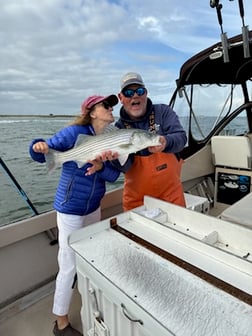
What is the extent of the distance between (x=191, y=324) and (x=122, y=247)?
0.49m

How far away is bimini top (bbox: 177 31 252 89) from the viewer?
10.7 ft

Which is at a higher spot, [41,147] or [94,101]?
[94,101]

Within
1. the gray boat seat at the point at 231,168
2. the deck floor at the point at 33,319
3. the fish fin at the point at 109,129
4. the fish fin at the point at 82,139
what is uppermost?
the fish fin at the point at 109,129

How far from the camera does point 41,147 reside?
1529mm

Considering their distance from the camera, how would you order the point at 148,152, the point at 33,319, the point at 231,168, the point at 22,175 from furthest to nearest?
the point at 231,168, the point at 22,175, the point at 33,319, the point at 148,152

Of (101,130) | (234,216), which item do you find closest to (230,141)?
(234,216)

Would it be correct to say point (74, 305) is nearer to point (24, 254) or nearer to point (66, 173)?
point (24, 254)

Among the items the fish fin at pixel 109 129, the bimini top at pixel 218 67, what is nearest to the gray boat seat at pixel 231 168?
the bimini top at pixel 218 67

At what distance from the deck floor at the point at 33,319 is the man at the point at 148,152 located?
944mm

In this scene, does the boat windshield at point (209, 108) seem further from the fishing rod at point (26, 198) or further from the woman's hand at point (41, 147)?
the woman's hand at point (41, 147)

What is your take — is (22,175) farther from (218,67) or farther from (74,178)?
(218,67)

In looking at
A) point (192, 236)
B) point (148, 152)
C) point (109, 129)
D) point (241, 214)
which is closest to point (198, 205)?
point (241, 214)

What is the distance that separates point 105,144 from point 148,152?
1.59 ft

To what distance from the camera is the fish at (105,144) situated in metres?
1.50
